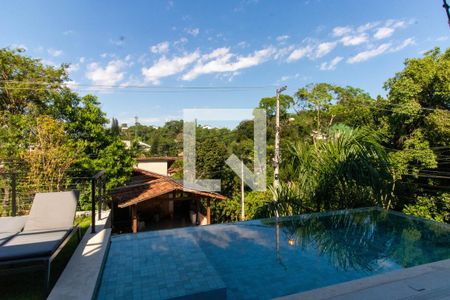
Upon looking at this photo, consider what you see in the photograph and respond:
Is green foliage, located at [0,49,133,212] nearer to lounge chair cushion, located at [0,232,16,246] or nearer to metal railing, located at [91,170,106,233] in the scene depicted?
metal railing, located at [91,170,106,233]

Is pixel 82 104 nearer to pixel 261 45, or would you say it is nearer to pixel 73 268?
pixel 73 268

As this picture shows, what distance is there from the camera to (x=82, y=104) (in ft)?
41.9

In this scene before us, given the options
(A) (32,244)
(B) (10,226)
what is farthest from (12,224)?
(A) (32,244)

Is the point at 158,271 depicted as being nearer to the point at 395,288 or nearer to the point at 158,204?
the point at 395,288

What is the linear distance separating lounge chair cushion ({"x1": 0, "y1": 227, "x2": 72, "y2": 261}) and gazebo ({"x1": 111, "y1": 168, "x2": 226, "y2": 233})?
7.62 meters

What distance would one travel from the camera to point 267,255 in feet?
12.5

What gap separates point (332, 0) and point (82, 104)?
12917mm

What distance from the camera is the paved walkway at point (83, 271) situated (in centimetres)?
243

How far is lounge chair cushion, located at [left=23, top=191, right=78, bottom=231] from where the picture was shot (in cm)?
373

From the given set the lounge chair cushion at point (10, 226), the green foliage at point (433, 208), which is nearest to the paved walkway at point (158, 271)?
the lounge chair cushion at point (10, 226)

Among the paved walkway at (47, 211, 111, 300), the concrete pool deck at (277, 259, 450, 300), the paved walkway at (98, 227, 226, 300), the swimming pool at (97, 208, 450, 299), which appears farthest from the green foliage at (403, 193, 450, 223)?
the paved walkway at (47, 211, 111, 300)

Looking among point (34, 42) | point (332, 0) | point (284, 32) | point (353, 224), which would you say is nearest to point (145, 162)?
point (34, 42)

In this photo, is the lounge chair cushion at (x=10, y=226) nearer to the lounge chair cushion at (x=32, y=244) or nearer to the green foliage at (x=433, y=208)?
the lounge chair cushion at (x=32, y=244)

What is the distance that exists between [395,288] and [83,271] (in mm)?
3168
